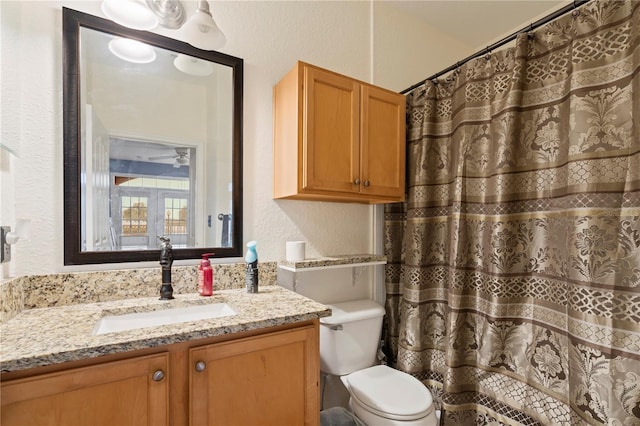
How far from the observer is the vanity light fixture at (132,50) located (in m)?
1.27

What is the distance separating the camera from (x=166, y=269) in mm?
1237

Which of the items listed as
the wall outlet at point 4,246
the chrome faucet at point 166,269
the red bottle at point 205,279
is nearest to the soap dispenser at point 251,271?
the red bottle at point 205,279

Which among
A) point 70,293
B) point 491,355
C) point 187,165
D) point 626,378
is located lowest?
point 491,355

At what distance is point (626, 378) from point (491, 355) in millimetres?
458

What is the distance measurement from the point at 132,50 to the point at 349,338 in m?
1.72

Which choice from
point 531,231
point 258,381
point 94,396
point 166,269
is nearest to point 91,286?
point 166,269

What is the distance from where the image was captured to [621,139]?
1.03m

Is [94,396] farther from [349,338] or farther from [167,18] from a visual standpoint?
[167,18]

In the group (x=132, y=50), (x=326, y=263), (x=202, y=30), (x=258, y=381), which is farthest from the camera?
(x=326, y=263)

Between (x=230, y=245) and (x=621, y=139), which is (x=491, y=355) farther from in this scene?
(x=230, y=245)

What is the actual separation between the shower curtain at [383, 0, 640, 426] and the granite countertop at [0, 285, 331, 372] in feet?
2.73

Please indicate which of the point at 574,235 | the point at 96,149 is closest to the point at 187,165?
the point at 96,149

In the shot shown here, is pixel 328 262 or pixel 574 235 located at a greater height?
pixel 574 235

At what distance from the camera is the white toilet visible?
131 centimetres
